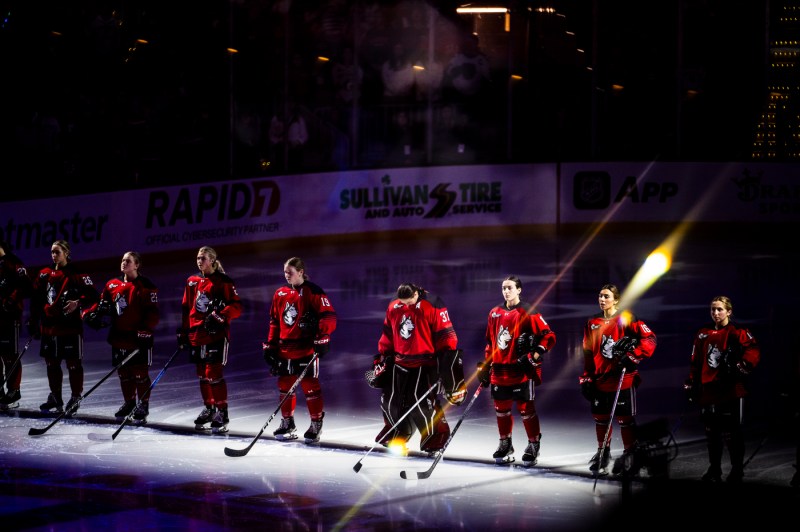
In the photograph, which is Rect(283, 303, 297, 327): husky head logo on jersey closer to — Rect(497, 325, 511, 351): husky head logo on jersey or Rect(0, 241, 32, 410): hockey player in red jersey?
Rect(497, 325, 511, 351): husky head logo on jersey

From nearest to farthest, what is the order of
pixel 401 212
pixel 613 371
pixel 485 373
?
pixel 613 371
pixel 485 373
pixel 401 212

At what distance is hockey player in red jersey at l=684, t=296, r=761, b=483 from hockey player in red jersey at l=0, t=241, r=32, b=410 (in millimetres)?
6223

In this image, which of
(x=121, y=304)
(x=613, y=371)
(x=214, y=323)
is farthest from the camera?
(x=121, y=304)

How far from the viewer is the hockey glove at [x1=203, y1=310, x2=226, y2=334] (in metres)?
10.2

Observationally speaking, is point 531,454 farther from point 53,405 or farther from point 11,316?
point 11,316

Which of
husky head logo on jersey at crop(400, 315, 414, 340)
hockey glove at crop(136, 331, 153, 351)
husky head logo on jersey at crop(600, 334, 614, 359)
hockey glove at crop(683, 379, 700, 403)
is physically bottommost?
hockey glove at crop(683, 379, 700, 403)

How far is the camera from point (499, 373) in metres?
9.16

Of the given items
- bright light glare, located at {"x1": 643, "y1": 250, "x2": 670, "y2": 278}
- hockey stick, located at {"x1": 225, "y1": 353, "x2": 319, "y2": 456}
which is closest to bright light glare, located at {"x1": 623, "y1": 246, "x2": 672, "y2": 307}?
bright light glare, located at {"x1": 643, "y1": 250, "x2": 670, "y2": 278}

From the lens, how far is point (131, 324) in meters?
10.7

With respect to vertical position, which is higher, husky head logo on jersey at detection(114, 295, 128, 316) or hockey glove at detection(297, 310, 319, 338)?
husky head logo on jersey at detection(114, 295, 128, 316)

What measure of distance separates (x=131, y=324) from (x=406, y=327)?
9.18 feet

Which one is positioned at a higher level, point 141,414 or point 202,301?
point 202,301

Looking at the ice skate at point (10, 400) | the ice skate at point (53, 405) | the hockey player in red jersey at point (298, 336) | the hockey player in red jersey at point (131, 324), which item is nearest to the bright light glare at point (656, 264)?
the hockey player in red jersey at point (298, 336)

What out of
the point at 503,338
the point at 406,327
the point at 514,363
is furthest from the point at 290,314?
the point at 514,363
